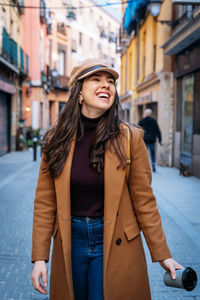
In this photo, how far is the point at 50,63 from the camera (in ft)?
109

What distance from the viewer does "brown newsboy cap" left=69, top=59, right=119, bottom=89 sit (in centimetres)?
213

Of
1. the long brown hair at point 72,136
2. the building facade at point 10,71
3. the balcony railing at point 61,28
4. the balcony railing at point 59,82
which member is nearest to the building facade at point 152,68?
the building facade at point 10,71

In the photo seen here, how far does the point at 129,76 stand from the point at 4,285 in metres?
23.3

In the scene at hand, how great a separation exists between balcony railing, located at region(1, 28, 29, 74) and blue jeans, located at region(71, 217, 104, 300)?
16452mm

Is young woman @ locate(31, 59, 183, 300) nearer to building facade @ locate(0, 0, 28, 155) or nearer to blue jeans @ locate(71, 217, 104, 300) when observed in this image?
blue jeans @ locate(71, 217, 104, 300)

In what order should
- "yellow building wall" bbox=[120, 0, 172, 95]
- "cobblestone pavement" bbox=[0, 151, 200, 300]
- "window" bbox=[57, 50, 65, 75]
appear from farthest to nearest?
"window" bbox=[57, 50, 65, 75] < "yellow building wall" bbox=[120, 0, 172, 95] < "cobblestone pavement" bbox=[0, 151, 200, 300]

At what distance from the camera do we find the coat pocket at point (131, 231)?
6.75 feet

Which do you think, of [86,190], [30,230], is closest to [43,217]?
[86,190]

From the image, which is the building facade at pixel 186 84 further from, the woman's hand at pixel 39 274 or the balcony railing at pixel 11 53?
the woman's hand at pixel 39 274

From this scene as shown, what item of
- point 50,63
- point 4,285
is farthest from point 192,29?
point 50,63

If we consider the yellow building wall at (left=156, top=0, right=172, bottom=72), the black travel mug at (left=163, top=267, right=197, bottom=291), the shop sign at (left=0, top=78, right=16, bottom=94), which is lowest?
the black travel mug at (left=163, top=267, right=197, bottom=291)

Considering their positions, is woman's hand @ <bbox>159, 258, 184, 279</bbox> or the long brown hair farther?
the long brown hair

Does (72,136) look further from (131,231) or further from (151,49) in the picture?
(151,49)

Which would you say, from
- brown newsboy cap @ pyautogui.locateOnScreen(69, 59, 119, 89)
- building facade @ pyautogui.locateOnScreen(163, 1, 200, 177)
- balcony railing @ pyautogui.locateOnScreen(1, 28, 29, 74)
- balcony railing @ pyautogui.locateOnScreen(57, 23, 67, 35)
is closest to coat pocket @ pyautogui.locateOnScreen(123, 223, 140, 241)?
brown newsboy cap @ pyautogui.locateOnScreen(69, 59, 119, 89)
